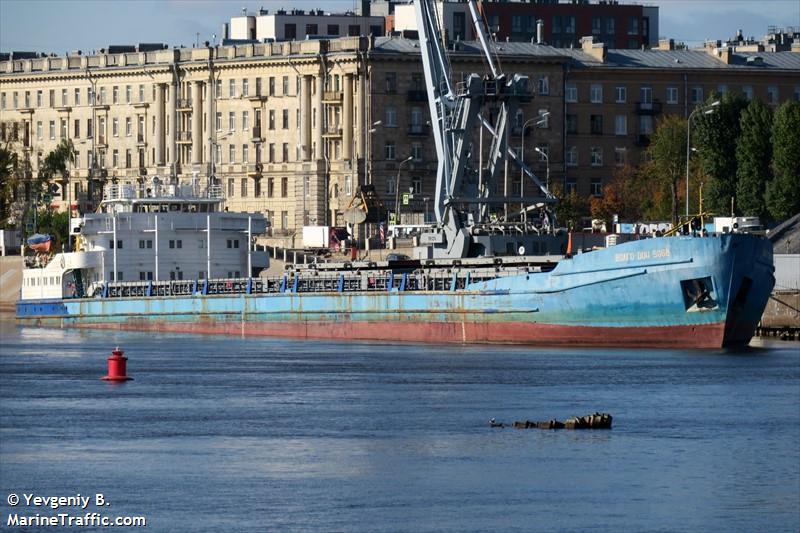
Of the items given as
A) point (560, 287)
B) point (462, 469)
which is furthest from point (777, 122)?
point (462, 469)

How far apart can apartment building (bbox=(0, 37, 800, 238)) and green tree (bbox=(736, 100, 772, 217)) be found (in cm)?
2640

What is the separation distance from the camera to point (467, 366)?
8044 centimetres

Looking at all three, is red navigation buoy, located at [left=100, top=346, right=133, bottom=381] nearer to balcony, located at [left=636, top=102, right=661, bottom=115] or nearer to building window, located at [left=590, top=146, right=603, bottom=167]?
building window, located at [left=590, top=146, right=603, bottom=167]

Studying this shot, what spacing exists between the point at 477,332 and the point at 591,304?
6.97m

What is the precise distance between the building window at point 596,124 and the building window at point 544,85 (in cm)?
561

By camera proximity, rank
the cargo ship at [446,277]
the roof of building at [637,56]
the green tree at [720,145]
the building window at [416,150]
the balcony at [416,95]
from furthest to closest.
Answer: the roof of building at [637,56]
the building window at [416,150]
the balcony at [416,95]
the green tree at [720,145]
the cargo ship at [446,277]

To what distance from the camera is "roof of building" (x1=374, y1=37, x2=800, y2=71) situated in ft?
572

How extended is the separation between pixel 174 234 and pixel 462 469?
63.0 metres

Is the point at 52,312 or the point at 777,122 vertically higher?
the point at 777,122

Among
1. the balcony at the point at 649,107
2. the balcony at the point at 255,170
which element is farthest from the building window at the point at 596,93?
the balcony at the point at 255,170

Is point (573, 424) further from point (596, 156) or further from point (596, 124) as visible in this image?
point (596, 124)

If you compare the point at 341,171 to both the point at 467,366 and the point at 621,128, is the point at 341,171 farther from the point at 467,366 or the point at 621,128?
the point at 467,366

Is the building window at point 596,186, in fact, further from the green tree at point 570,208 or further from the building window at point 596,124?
the green tree at point 570,208

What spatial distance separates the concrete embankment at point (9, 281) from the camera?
15075 cm
